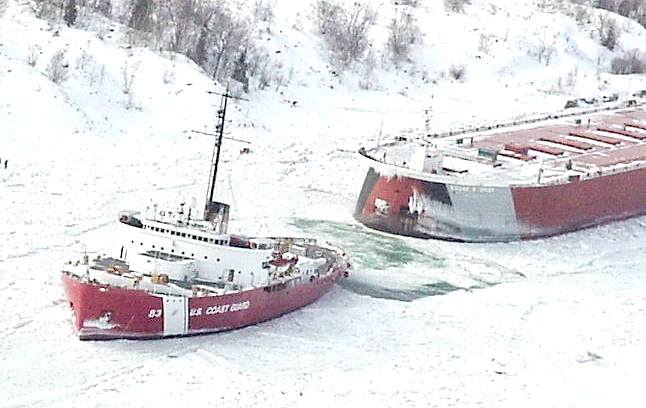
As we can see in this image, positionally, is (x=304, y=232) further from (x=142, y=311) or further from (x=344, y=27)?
(x=344, y=27)

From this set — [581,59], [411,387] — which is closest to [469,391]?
[411,387]

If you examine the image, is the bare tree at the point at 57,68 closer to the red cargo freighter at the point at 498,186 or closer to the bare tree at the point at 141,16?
the bare tree at the point at 141,16

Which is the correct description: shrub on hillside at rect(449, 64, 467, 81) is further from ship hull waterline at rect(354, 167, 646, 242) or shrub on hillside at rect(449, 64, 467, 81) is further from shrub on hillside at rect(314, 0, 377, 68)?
ship hull waterline at rect(354, 167, 646, 242)

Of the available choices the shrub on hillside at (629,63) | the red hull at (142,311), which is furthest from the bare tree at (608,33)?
the red hull at (142,311)

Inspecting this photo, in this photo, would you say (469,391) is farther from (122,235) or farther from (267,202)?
(267,202)

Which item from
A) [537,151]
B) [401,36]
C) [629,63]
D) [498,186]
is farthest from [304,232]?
[629,63]

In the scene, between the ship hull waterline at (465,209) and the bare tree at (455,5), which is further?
the bare tree at (455,5)
